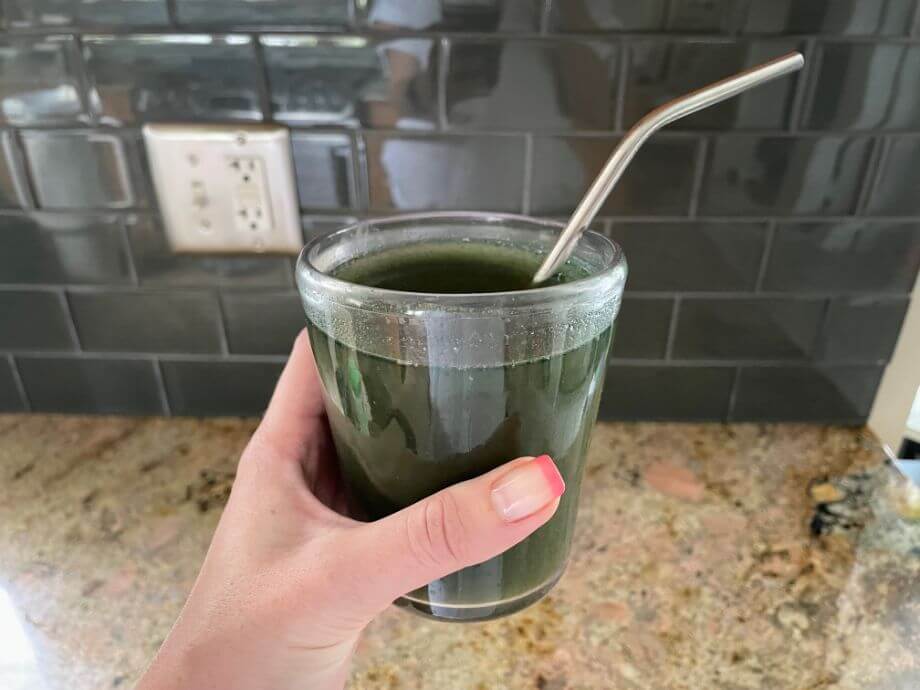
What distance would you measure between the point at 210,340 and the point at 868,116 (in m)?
0.66

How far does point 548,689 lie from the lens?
48 cm

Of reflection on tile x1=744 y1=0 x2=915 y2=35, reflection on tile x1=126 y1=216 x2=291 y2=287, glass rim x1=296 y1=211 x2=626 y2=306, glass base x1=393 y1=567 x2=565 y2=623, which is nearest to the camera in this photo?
glass rim x1=296 y1=211 x2=626 y2=306

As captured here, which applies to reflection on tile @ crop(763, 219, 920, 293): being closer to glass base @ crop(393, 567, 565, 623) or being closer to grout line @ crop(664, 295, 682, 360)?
grout line @ crop(664, 295, 682, 360)

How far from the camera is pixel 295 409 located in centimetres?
52

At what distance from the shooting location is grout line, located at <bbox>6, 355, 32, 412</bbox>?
2.49 ft

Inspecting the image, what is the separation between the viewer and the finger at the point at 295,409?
0.49m

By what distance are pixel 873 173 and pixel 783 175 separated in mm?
82

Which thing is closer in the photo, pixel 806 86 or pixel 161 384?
pixel 806 86

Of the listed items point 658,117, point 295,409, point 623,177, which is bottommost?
point 295,409

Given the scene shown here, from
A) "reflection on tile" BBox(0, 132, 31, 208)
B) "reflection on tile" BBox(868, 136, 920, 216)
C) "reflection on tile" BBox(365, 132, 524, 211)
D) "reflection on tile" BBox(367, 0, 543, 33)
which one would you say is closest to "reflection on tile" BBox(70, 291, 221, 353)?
"reflection on tile" BBox(0, 132, 31, 208)

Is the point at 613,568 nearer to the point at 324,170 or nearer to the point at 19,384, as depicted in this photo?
the point at 324,170

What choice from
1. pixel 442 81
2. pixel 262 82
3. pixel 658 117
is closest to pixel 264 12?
pixel 262 82

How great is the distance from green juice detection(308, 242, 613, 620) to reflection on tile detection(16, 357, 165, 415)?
16.5 inches

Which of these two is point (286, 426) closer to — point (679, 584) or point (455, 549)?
point (455, 549)
